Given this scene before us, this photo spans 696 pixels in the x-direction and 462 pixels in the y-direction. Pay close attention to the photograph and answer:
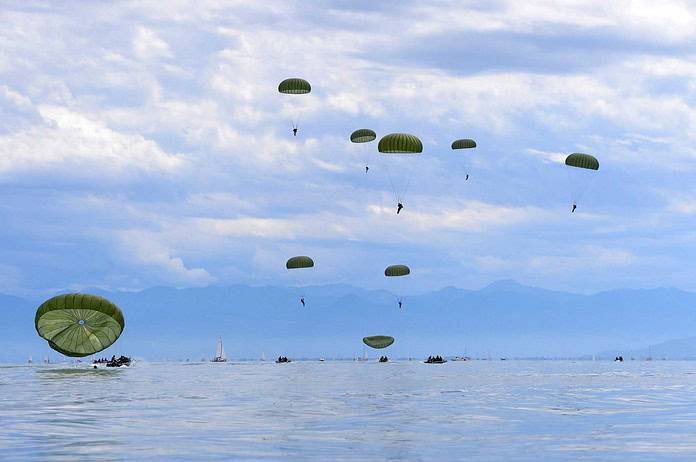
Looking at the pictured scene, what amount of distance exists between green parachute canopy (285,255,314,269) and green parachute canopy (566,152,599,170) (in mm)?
35422

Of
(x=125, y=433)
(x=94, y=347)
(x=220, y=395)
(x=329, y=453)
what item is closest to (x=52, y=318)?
(x=94, y=347)

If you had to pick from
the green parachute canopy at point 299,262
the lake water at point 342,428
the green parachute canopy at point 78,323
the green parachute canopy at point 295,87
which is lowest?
the lake water at point 342,428

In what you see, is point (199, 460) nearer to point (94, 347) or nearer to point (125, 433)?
point (125, 433)

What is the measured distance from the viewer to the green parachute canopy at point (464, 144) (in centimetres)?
9275

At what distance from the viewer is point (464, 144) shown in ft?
306

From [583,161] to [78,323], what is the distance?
184ft

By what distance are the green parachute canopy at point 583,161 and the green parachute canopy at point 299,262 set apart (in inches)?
1395

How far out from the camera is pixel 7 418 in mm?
43719

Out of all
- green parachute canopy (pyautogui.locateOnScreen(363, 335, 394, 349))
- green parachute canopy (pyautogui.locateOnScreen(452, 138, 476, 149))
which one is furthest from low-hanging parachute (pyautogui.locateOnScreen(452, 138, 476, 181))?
green parachute canopy (pyautogui.locateOnScreen(363, 335, 394, 349))

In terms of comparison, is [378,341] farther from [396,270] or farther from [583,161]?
[583,161]

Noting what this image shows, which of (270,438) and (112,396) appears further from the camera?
(112,396)

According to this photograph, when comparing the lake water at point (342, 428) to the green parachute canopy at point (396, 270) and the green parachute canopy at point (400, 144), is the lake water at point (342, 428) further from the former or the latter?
the green parachute canopy at point (396, 270)

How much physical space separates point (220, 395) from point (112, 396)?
7.42m

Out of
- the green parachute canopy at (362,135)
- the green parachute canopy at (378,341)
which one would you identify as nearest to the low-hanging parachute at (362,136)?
the green parachute canopy at (362,135)
